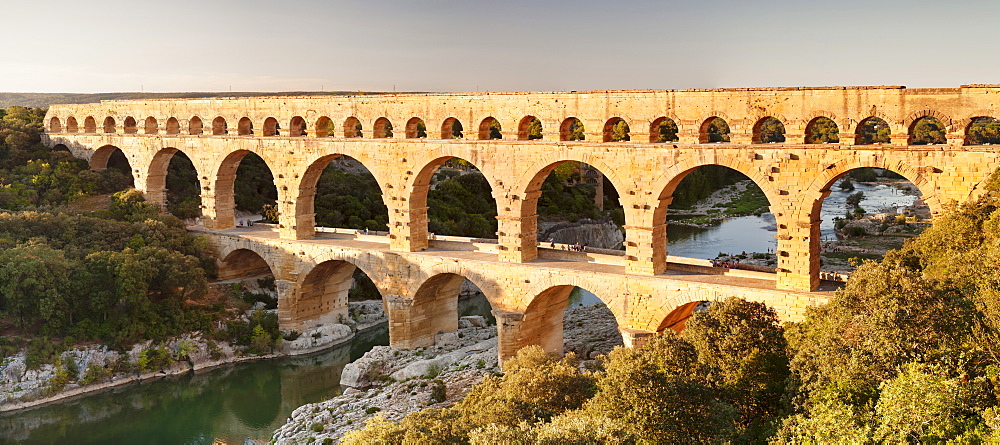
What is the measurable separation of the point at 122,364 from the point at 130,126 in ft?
51.9

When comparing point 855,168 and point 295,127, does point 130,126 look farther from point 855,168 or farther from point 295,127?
point 855,168

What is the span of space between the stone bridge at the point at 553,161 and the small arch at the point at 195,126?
89 mm

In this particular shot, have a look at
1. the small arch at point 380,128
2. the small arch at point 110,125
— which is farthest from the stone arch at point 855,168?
the small arch at point 110,125

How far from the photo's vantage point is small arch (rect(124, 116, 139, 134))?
121 feet

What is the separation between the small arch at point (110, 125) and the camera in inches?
1478

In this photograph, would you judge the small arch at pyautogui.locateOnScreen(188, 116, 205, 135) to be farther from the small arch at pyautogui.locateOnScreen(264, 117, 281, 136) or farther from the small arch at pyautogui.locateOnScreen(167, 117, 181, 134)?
the small arch at pyautogui.locateOnScreen(264, 117, 281, 136)

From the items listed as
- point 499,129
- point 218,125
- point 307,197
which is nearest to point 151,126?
point 218,125

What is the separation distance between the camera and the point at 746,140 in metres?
19.7

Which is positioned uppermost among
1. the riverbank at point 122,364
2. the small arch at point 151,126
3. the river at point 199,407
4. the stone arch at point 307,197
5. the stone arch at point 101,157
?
the small arch at point 151,126

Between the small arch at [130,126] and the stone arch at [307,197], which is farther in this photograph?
the small arch at [130,126]

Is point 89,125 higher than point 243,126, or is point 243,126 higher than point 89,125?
point 89,125

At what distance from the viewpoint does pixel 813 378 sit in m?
13.2

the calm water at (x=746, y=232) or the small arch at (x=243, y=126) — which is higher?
the small arch at (x=243, y=126)

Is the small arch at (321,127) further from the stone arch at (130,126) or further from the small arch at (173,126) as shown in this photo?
the stone arch at (130,126)
